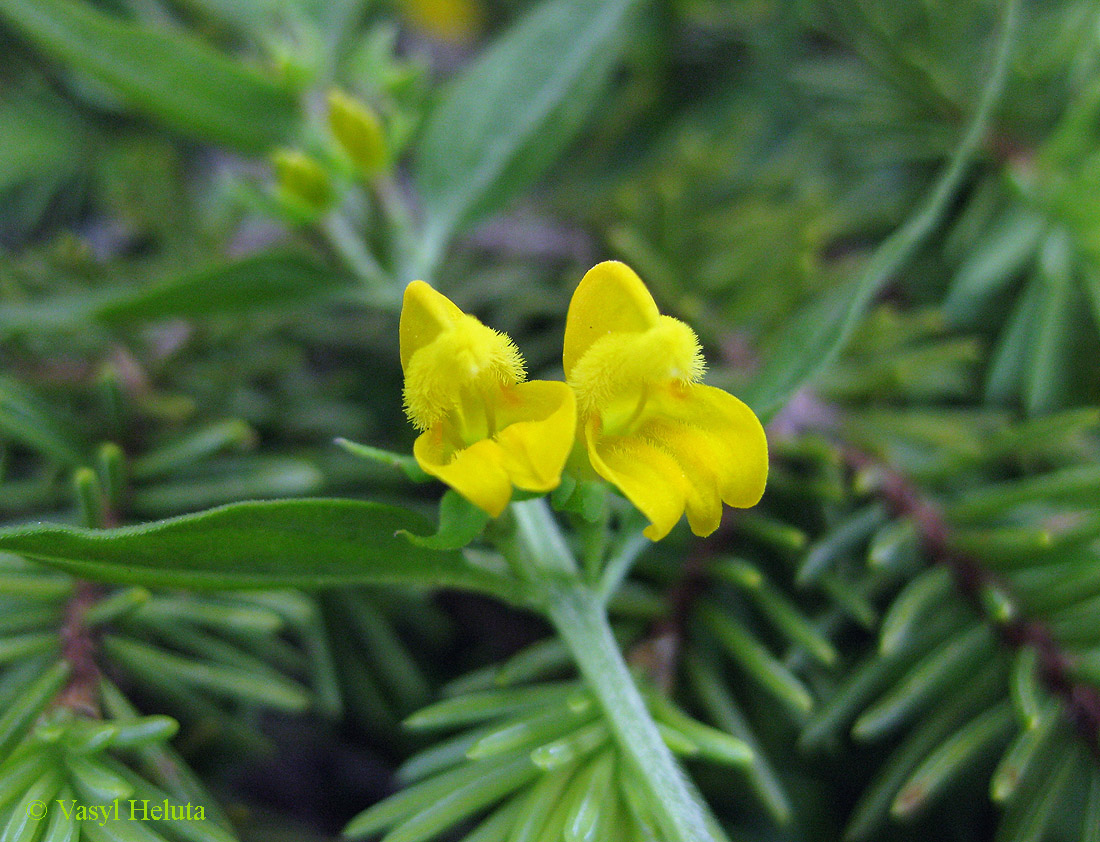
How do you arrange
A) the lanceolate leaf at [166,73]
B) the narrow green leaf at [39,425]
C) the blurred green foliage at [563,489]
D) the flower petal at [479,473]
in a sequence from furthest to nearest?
the lanceolate leaf at [166,73]
the narrow green leaf at [39,425]
the blurred green foliage at [563,489]
the flower petal at [479,473]

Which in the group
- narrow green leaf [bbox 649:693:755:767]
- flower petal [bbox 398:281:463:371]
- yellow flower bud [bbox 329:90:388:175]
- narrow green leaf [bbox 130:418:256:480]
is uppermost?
yellow flower bud [bbox 329:90:388:175]

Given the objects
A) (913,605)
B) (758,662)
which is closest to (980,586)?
(913,605)

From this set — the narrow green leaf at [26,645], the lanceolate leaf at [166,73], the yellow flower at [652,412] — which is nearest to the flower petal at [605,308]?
the yellow flower at [652,412]

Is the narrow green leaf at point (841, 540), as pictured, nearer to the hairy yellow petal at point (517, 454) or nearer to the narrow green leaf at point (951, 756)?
the narrow green leaf at point (951, 756)

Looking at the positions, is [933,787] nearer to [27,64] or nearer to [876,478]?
[876,478]

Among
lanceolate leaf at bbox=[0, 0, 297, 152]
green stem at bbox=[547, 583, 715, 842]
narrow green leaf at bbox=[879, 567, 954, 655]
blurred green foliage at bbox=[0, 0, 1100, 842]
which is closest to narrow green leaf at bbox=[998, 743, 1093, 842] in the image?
blurred green foliage at bbox=[0, 0, 1100, 842]

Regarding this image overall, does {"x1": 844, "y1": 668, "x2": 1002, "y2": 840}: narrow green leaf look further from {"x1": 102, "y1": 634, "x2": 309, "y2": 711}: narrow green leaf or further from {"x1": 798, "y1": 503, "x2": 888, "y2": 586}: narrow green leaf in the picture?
{"x1": 102, "y1": 634, "x2": 309, "y2": 711}: narrow green leaf

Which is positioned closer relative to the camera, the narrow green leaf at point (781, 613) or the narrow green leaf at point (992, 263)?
the narrow green leaf at point (781, 613)
